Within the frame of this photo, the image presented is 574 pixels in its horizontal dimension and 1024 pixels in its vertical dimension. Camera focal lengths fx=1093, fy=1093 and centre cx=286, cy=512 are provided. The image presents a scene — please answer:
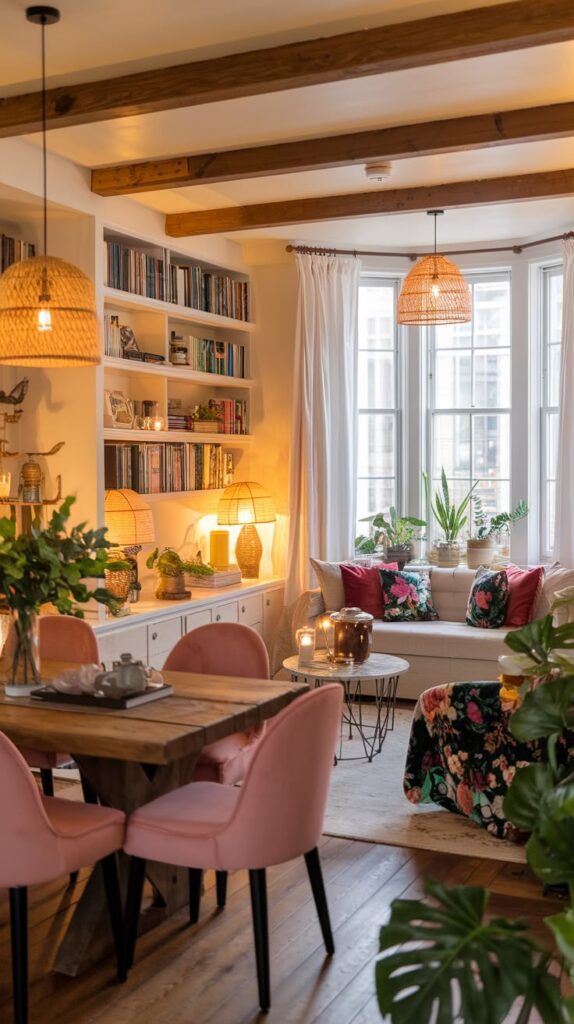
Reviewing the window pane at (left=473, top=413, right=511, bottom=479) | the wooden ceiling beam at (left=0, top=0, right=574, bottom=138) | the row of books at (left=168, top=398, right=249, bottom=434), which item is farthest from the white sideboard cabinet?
the wooden ceiling beam at (left=0, top=0, right=574, bottom=138)

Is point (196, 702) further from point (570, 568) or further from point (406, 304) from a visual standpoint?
point (570, 568)

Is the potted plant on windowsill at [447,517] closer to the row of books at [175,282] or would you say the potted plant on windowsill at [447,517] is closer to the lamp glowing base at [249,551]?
the lamp glowing base at [249,551]

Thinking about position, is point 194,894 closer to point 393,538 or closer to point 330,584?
point 330,584

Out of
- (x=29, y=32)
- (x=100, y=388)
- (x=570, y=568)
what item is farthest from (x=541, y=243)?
(x=29, y=32)

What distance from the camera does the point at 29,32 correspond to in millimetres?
3729

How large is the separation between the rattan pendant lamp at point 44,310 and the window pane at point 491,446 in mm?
4310

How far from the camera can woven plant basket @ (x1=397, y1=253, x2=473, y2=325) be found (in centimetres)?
613

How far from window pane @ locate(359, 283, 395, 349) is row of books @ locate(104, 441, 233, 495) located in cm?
129

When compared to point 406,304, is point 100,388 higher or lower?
lower

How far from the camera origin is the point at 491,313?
7.40 meters

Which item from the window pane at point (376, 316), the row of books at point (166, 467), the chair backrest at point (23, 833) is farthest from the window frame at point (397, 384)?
Result: the chair backrest at point (23, 833)

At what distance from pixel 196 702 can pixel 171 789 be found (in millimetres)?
307

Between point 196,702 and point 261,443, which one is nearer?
point 196,702

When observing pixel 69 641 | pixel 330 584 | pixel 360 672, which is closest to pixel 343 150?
pixel 360 672
